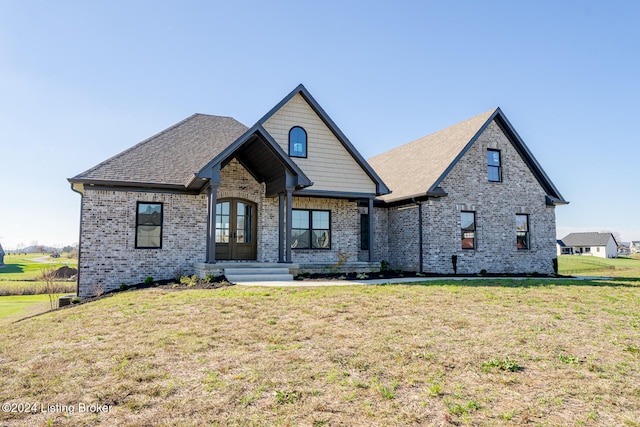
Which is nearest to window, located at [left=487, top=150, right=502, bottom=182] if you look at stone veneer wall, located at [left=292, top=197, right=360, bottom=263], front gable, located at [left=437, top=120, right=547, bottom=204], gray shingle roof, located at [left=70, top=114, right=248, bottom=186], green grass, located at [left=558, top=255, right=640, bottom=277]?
front gable, located at [left=437, top=120, right=547, bottom=204]

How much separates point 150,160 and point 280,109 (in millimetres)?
5091

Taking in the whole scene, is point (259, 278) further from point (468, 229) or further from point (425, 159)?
point (425, 159)

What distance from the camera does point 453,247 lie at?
18.5 m

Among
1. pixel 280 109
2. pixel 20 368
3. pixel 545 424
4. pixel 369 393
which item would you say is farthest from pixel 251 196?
pixel 545 424

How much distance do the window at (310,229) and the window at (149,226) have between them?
16.3 ft

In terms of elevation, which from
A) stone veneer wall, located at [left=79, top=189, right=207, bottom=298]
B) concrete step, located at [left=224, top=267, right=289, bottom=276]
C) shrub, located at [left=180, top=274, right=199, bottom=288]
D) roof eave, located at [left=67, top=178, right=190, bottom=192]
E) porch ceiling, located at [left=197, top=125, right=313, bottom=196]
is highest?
porch ceiling, located at [left=197, top=125, right=313, bottom=196]

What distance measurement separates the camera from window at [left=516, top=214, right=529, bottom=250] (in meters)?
20.1

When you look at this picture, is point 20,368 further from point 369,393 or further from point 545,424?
point 545,424

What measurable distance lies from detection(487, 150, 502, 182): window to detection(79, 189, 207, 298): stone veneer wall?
41.3 ft

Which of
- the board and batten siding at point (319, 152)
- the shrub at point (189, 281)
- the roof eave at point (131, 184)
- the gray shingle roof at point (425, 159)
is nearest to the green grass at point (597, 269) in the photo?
the gray shingle roof at point (425, 159)

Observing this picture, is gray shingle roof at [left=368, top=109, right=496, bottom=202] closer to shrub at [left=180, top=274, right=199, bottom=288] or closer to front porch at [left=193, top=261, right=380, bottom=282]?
front porch at [left=193, top=261, right=380, bottom=282]

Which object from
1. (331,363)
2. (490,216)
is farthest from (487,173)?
(331,363)

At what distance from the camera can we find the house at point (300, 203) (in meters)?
14.6

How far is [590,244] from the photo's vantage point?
85.8 metres
